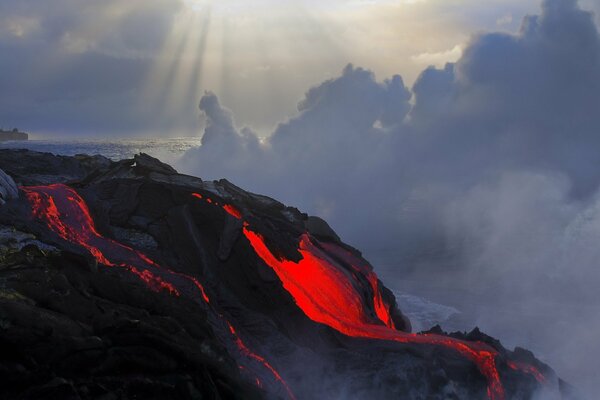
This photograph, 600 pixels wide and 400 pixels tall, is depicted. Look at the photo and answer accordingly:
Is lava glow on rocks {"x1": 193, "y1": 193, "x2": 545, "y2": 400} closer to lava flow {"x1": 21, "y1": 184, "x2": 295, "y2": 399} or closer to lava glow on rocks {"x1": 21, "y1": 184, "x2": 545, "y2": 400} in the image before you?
lava glow on rocks {"x1": 21, "y1": 184, "x2": 545, "y2": 400}

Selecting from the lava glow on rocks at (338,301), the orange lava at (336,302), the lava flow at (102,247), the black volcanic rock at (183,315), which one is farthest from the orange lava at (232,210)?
the lava flow at (102,247)

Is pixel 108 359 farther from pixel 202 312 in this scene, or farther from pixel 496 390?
pixel 496 390

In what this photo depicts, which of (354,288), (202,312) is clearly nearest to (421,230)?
(354,288)

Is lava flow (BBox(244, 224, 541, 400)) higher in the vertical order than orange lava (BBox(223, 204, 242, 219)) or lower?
lower

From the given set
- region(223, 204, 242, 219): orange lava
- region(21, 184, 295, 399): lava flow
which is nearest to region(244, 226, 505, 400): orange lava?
region(223, 204, 242, 219): orange lava

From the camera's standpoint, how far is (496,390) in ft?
58.3

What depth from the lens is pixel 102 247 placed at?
1783 centimetres

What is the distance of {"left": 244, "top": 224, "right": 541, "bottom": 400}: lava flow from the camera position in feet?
59.4

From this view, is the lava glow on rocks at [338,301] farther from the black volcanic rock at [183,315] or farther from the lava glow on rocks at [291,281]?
the black volcanic rock at [183,315]

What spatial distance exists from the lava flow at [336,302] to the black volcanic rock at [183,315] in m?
0.12

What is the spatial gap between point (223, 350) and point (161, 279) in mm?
3689

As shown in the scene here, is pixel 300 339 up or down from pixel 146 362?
up

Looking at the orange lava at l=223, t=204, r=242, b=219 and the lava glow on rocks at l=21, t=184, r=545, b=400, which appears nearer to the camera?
the lava glow on rocks at l=21, t=184, r=545, b=400

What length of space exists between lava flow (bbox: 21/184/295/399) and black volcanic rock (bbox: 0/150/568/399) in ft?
0.20
